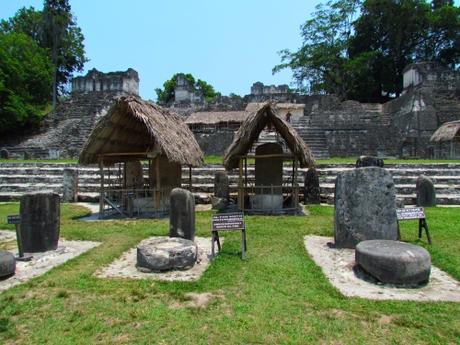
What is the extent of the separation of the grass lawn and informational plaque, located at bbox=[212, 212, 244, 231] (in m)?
0.48

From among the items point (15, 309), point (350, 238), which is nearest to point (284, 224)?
point (350, 238)

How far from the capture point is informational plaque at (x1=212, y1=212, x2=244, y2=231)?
596cm

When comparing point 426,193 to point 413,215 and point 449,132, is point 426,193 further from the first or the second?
point 449,132

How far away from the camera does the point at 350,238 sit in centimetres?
650

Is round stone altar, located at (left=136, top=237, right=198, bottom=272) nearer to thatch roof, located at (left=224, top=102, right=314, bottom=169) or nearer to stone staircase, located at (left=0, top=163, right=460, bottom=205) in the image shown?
thatch roof, located at (left=224, top=102, right=314, bottom=169)

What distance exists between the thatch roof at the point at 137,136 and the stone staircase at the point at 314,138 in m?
12.9

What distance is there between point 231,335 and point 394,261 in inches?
100

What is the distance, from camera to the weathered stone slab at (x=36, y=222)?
6.18 m

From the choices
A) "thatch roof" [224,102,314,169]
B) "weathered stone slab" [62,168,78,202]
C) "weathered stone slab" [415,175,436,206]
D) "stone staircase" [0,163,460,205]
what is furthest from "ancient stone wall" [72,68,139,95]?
"weathered stone slab" [415,175,436,206]

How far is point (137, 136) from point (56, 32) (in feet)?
103

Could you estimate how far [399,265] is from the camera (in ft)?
15.6


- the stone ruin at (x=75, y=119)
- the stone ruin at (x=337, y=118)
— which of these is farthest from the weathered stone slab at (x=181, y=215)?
the stone ruin at (x=75, y=119)

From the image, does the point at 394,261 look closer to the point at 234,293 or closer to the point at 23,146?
the point at 234,293

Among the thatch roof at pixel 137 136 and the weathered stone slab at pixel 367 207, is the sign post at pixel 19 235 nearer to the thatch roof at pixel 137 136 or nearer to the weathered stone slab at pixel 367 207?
the thatch roof at pixel 137 136
